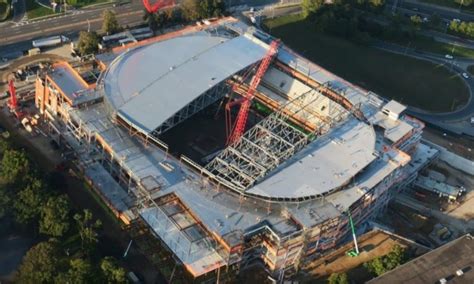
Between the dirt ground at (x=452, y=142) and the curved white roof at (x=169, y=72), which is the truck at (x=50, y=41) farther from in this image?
the dirt ground at (x=452, y=142)

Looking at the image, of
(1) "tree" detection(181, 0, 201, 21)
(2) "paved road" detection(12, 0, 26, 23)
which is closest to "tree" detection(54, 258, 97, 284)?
(1) "tree" detection(181, 0, 201, 21)

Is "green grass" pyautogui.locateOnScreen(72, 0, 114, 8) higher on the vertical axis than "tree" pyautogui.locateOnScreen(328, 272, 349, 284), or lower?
higher

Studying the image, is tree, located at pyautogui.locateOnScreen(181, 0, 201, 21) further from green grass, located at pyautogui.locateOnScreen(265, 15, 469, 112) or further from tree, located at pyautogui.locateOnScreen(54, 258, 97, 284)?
tree, located at pyautogui.locateOnScreen(54, 258, 97, 284)

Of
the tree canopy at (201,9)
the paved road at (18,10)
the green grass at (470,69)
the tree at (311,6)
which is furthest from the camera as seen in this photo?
the tree at (311,6)

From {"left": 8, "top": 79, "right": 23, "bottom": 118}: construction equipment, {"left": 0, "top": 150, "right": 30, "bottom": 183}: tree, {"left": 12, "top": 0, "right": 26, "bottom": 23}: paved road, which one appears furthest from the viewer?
{"left": 12, "top": 0, "right": 26, "bottom": 23}: paved road

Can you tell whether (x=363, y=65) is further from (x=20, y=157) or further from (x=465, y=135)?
(x=20, y=157)

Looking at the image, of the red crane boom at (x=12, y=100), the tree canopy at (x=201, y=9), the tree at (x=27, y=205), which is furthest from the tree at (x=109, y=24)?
the tree at (x=27, y=205)

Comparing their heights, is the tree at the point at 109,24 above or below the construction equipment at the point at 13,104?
above
